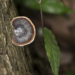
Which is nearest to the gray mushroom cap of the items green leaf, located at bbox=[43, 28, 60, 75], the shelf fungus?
the shelf fungus

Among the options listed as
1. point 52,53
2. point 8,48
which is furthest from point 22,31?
point 52,53

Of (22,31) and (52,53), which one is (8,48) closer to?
(22,31)

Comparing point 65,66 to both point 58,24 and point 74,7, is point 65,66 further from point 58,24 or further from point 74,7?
point 74,7

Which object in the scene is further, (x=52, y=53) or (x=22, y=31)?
(x=52, y=53)

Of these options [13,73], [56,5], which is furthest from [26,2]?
[13,73]

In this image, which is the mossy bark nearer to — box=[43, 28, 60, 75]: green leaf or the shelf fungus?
the shelf fungus
